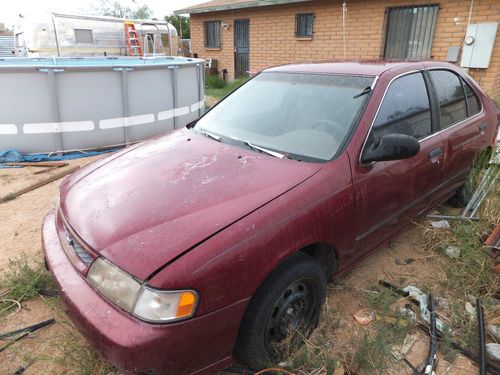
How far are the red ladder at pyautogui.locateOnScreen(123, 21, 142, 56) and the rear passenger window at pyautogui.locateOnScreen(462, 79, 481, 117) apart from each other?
1419 cm

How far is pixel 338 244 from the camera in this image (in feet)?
7.92

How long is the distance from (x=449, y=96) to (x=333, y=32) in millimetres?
8499

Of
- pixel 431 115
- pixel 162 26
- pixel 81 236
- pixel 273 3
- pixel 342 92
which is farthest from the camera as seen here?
pixel 162 26

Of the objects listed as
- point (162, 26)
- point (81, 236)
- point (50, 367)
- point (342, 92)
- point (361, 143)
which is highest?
point (162, 26)

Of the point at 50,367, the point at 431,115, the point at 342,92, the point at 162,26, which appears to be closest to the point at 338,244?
the point at 342,92

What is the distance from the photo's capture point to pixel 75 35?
1448 centimetres

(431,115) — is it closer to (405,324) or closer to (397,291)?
(397,291)

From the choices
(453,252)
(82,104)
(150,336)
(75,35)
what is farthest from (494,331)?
(75,35)

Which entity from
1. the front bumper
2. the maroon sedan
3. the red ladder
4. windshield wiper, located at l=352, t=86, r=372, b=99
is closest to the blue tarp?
the maroon sedan

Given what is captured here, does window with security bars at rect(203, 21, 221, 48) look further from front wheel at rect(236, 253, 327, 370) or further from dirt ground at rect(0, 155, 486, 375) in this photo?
front wheel at rect(236, 253, 327, 370)

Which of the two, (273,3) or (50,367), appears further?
(273,3)

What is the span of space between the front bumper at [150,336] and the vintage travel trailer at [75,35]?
14538 mm

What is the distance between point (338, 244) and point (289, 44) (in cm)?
1122

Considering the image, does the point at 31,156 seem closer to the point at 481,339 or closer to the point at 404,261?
the point at 404,261
